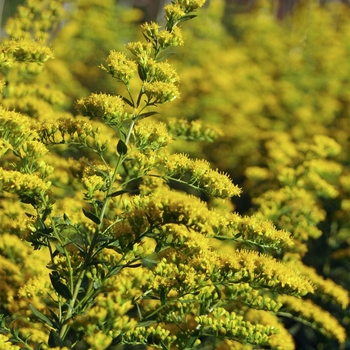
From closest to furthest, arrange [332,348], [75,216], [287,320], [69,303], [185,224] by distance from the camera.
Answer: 1. [185,224]
2. [69,303]
3. [75,216]
4. [332,348]
5. [287,320]

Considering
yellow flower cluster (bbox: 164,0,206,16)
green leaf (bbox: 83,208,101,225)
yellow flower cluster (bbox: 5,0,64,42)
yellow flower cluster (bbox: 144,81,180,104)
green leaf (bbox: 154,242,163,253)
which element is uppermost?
yellow flower cluster (bbox: 5,0,64,42)

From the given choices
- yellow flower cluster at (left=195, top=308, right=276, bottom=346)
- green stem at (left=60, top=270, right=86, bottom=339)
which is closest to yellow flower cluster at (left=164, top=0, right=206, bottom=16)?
green stem at (left=60, top=270, right=86, bottom=339)

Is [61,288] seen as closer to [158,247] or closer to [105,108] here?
[158,247]

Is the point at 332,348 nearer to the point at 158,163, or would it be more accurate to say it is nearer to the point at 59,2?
the point at 158,163

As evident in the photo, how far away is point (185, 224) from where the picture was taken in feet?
10.4

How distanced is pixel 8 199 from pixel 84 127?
57.2 inches

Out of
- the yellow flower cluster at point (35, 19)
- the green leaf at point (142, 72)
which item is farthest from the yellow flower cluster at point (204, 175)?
the yellow flower cluster at point (35, 19)

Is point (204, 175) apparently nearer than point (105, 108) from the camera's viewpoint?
No

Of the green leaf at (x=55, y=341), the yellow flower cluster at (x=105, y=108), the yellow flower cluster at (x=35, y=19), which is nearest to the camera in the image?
the green leaf at (x=55, y=341)

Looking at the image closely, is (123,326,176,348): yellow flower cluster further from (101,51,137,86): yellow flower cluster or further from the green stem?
(101,51,137,86): yellow flower cluster

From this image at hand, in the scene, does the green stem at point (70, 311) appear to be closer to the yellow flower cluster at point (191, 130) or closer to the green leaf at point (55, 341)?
the green leaf at point (55, 341)

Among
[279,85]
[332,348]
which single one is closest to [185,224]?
[332,348]

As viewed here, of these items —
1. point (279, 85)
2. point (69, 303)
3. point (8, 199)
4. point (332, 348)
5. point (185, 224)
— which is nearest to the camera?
point (185, 224)

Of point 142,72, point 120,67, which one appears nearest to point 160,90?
point 142,72
